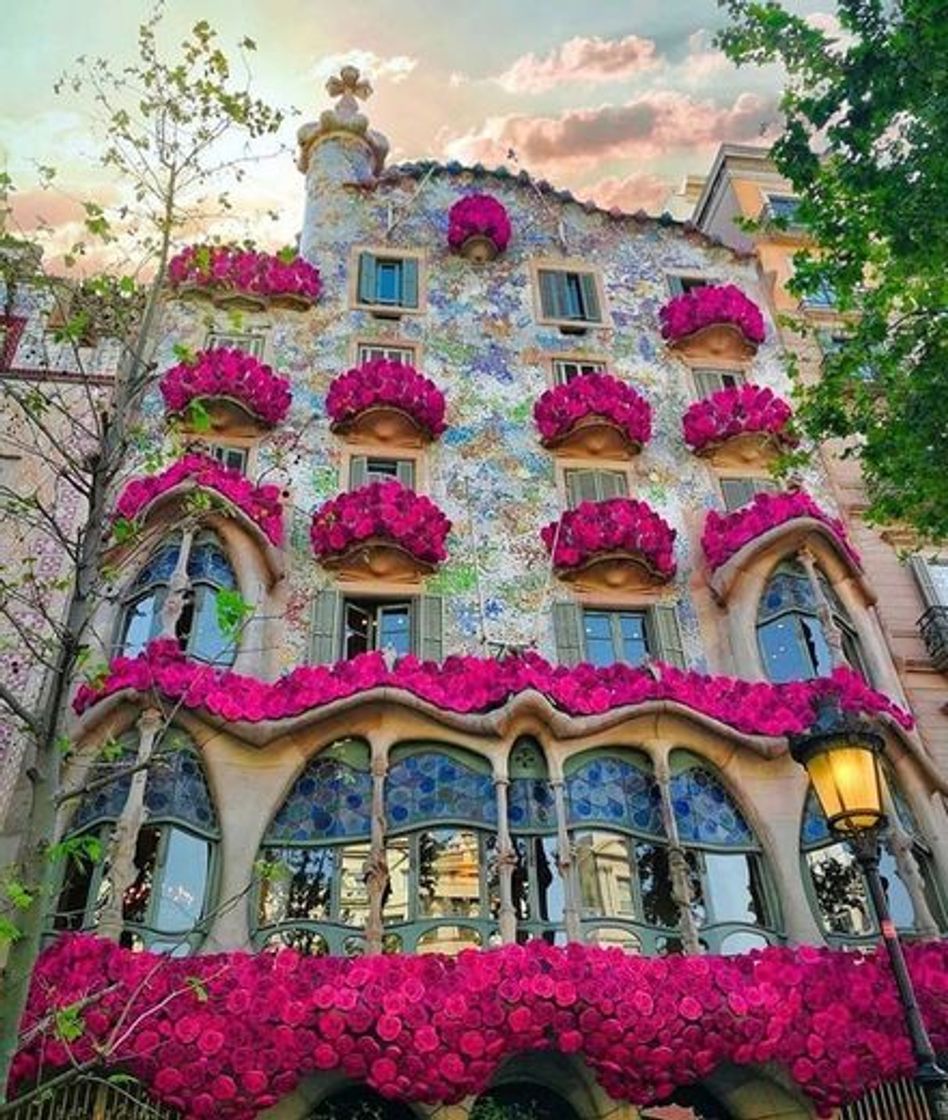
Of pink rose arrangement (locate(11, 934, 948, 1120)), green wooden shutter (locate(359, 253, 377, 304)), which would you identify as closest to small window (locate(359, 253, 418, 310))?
green wooden shutter (locate(359, 253, 377, 304))

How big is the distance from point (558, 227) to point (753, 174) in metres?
5.77

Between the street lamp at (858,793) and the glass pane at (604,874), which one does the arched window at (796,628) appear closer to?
the glass pane at (604,874)

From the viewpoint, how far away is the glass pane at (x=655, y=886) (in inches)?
495

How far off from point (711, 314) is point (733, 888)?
40.1 feet

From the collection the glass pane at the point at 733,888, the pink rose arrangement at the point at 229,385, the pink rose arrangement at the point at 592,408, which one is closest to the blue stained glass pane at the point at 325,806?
the glass pane at the point at 733,888

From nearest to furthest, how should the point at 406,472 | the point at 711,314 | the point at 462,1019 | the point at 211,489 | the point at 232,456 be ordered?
the point at 462,1019, the point at 211,489, the point at 232,456, the point at 406,472, the point at 711,314

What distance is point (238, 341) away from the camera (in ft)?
64.2

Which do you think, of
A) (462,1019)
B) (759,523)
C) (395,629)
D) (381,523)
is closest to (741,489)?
(759,523)

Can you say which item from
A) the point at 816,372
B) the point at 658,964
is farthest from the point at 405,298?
the point at 658,964

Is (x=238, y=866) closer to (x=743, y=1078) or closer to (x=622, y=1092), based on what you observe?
(x=622, y=1092)

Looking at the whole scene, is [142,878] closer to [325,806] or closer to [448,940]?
[325,806]

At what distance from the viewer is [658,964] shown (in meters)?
10.8

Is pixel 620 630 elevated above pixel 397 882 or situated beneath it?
elevated above

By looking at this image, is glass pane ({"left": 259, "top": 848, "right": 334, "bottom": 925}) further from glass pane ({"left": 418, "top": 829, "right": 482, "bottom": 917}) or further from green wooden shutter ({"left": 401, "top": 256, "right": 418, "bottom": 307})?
green wooden shutter ({"left": 401, "top": 256, "right": 418, "bottom": 307})
